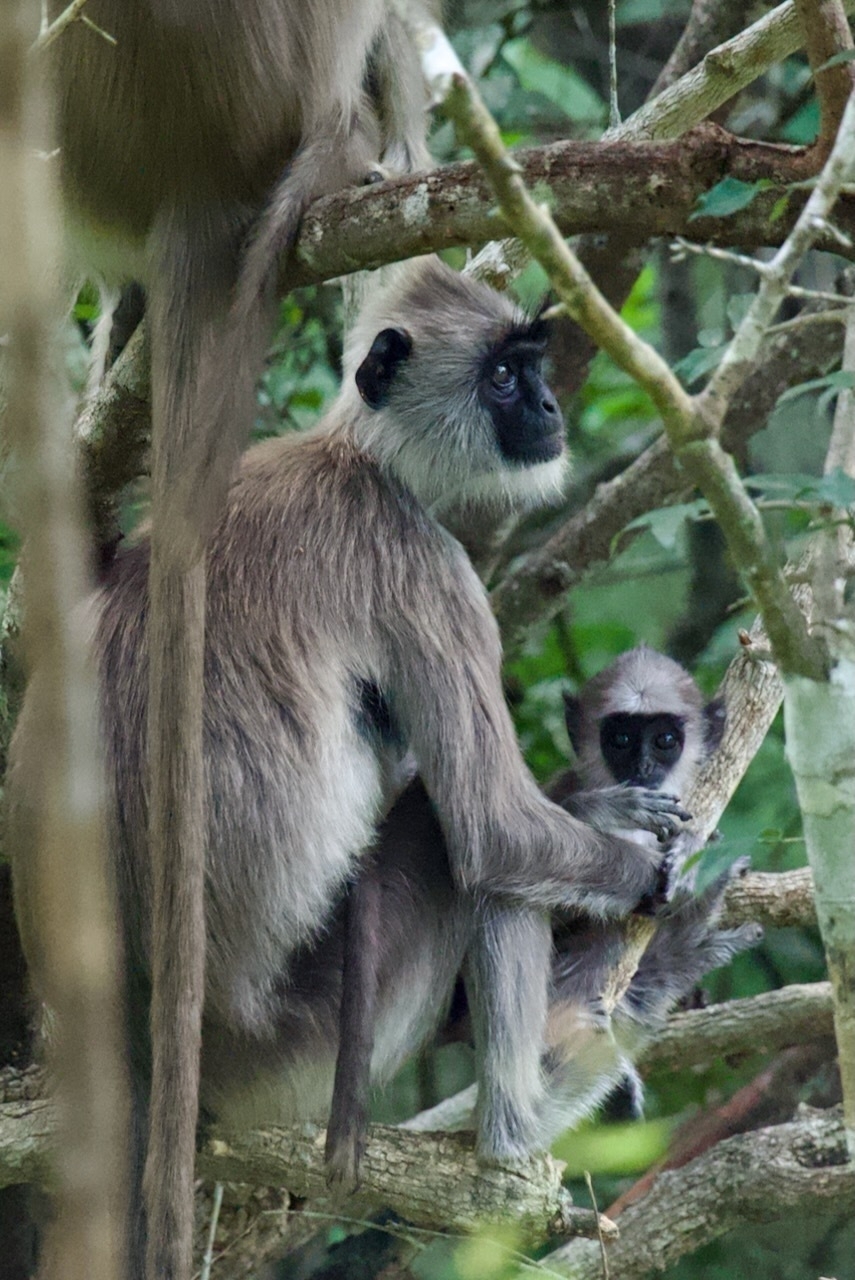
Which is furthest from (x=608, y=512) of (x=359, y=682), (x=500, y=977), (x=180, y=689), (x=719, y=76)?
(x=180, y=689)

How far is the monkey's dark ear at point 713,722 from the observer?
15.3 ft

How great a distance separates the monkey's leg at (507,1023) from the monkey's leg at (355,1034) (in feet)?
0.92

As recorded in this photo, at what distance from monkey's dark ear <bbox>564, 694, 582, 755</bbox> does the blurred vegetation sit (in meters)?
0.39

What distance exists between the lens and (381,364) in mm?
4074

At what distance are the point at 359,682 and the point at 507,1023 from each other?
91 cm

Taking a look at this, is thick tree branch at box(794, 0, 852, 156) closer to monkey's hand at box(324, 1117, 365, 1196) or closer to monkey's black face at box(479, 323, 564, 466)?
monkey's black face at box(479, 323, 564, 466)

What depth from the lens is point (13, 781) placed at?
3447 mm

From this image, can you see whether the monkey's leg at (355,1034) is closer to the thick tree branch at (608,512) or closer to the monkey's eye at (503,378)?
the monkey's eye at (503,378)

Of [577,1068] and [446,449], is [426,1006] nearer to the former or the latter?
[577,1068]

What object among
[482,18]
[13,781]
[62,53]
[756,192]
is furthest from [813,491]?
[482,18]

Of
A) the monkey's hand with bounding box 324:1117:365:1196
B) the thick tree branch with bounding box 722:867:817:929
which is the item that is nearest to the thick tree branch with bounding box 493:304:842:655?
the thick tree branch with bounding box 722:867:817:929

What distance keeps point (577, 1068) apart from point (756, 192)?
237 cm

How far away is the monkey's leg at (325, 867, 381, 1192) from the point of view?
341 cm

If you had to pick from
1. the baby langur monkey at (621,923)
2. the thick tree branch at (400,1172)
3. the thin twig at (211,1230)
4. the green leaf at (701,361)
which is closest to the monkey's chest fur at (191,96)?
the green leaf at (701,361)
